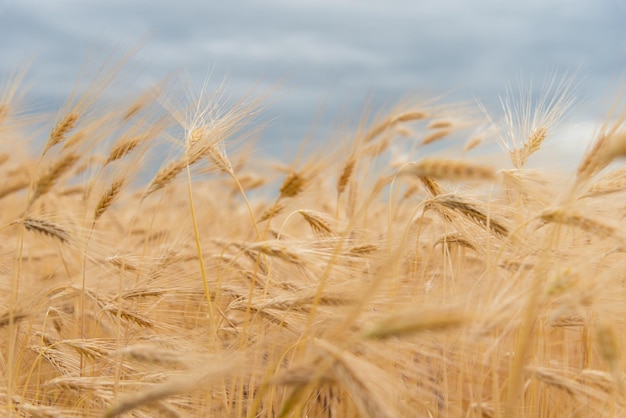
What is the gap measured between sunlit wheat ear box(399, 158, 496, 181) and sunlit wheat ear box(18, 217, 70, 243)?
113 cm

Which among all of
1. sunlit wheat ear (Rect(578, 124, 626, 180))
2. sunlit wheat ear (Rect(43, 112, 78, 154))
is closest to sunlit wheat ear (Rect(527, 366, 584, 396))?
sunlit wheat ear (Rect(578, 124, 626, 180))

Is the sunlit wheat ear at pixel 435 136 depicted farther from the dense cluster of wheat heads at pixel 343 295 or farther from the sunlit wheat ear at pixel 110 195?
the sunlit wheat ear at pixel 110 195

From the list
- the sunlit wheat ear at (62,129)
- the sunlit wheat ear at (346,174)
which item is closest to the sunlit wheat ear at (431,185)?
the sunlit wheat ear at (346,174)

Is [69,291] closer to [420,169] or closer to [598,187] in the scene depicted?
[420,169]

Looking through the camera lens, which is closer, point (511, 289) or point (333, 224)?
point (511, 289)

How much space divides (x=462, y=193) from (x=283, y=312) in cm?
59

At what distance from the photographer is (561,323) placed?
207cm

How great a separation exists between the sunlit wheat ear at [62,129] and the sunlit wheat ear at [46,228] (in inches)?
12.3

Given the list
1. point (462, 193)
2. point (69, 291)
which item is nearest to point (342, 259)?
point (462, 193)

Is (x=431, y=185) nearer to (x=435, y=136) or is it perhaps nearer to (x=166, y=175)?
(x=166, y=175)

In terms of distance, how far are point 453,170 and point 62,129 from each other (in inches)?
61.5

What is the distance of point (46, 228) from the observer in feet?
6.93

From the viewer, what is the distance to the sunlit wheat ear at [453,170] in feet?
4.11

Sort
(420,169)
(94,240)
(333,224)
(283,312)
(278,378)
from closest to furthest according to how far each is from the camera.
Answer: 1. (278,378)
2. (420,169)
3. (283,312)
4. (94,240)
5. (333,224)
